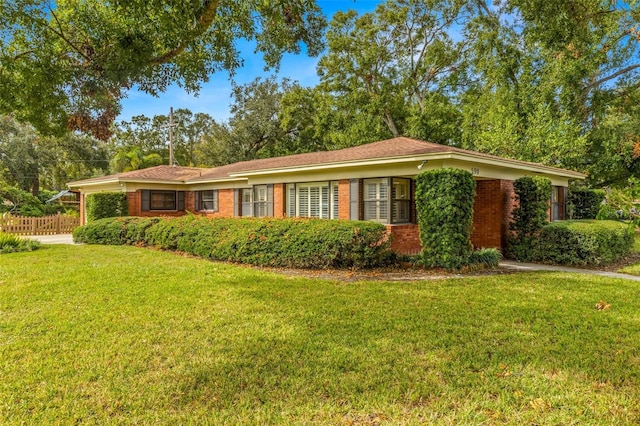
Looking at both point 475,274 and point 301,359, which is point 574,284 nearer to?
point 475,274

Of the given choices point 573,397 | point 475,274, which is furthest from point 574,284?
point 573,397

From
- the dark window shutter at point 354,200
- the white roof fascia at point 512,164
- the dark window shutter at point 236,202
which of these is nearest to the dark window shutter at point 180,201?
the dark window shutter at point 236,202

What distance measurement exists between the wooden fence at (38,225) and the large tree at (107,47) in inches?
628

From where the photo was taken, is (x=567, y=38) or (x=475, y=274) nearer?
(x=567, y=38)

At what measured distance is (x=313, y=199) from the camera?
14.4 metres

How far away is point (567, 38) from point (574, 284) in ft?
16.3

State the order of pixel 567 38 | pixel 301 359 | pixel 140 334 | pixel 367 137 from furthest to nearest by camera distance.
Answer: pixel 367 137 → pixel 567 38 → pixel 140 334 → pixel 301 359

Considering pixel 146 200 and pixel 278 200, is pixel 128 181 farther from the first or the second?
pixel 278 200

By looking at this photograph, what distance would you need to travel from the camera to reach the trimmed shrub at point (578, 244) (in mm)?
10352

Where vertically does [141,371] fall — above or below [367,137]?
below

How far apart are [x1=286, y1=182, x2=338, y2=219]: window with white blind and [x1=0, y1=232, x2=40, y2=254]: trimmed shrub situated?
9138mm

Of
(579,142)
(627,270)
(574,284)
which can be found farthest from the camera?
(579,142)

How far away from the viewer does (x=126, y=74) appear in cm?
604

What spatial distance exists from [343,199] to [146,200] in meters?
11.8
